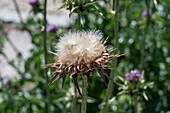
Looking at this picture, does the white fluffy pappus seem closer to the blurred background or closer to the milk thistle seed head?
the milk thistle seed head

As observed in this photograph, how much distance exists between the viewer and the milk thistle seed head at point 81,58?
46.3 inches

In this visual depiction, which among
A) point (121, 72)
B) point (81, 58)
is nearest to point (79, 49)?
point (81, 58)

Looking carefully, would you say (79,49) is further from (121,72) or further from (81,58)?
(121,72)

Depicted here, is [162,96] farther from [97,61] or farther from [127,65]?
[97,61]

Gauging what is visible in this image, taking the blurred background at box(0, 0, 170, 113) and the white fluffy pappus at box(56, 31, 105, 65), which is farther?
the blurred background at box(0, 0, 170, 113)

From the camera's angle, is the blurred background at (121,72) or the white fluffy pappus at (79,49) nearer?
the white fluffy pappus at (79,49)

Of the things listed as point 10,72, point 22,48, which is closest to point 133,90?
point 10,72

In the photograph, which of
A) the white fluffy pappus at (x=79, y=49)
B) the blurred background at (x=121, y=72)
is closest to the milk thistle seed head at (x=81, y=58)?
the white fluffy pappus at (x=79, y=49)

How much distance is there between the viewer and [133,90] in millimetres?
1995

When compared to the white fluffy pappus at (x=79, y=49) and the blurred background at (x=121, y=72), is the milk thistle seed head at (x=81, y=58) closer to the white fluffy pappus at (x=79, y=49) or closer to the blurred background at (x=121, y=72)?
the white fluffy pappus at (x=79, y=49)

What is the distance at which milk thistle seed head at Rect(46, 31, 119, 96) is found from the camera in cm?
118

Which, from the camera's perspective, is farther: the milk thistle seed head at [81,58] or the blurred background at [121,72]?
the blurred background at [121,72]

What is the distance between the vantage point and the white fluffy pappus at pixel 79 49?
3.93ft

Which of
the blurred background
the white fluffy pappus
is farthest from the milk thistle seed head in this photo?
the blurred background
